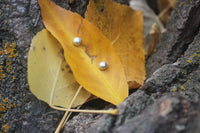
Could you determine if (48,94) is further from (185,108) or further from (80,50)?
(185,108)

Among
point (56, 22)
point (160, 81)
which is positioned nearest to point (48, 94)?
point (56, 22)

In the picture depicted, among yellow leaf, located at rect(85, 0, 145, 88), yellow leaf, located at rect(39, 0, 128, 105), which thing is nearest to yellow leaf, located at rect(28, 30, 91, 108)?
yellow leaf, located at rect(39, 0, 128, 105)

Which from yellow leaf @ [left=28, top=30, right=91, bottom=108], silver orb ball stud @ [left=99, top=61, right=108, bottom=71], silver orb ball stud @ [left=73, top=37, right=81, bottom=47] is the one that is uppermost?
silver orb ball stud @ [left=73, top=37, right=81, bottom=47]

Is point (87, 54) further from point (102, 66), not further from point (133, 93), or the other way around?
point (133, 93)

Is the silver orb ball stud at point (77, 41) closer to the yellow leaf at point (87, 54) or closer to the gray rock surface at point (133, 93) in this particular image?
the yellow leaf at point (87, 54)

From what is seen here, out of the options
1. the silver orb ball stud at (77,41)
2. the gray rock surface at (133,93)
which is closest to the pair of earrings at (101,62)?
the silver orb ball stud at (77,41)

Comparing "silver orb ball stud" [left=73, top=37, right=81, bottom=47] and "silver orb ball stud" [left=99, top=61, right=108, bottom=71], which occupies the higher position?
"silver orb ball stud" [left=73, top=37, right=81, bottom=47]

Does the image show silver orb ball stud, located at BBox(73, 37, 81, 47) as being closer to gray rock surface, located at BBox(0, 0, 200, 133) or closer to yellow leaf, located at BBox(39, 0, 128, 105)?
yellow leaf, located at BBox(39, 0, 128, 105)

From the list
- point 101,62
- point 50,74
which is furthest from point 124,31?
point 50,74
